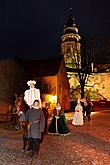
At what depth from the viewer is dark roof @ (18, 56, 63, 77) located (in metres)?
57.5

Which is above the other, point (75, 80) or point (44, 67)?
point (75, 80)

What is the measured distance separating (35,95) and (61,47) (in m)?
82.4

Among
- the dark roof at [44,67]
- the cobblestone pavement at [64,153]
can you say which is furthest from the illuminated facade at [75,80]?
the cobblestone pavement at [64,153]

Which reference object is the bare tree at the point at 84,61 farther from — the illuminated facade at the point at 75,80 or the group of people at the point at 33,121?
the group of people at the point at 33,121

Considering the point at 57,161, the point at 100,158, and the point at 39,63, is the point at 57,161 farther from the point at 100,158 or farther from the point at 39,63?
the point at 39,63

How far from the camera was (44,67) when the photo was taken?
195ft

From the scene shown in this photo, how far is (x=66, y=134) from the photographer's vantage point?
18.2 m

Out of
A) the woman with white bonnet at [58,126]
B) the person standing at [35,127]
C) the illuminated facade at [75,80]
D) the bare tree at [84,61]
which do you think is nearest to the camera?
the person standing at [35,127]

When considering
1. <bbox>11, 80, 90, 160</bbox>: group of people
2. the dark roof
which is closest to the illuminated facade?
the dark roof

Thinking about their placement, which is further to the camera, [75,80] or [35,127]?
[75,80]

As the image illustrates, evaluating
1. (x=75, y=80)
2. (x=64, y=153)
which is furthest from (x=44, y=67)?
(x=64, y=153)

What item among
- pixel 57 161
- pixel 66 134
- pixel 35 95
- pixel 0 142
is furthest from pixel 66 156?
pixel 66 134

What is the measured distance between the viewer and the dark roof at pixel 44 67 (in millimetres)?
57469

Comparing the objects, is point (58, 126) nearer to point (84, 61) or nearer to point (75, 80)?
point (84, 61)
